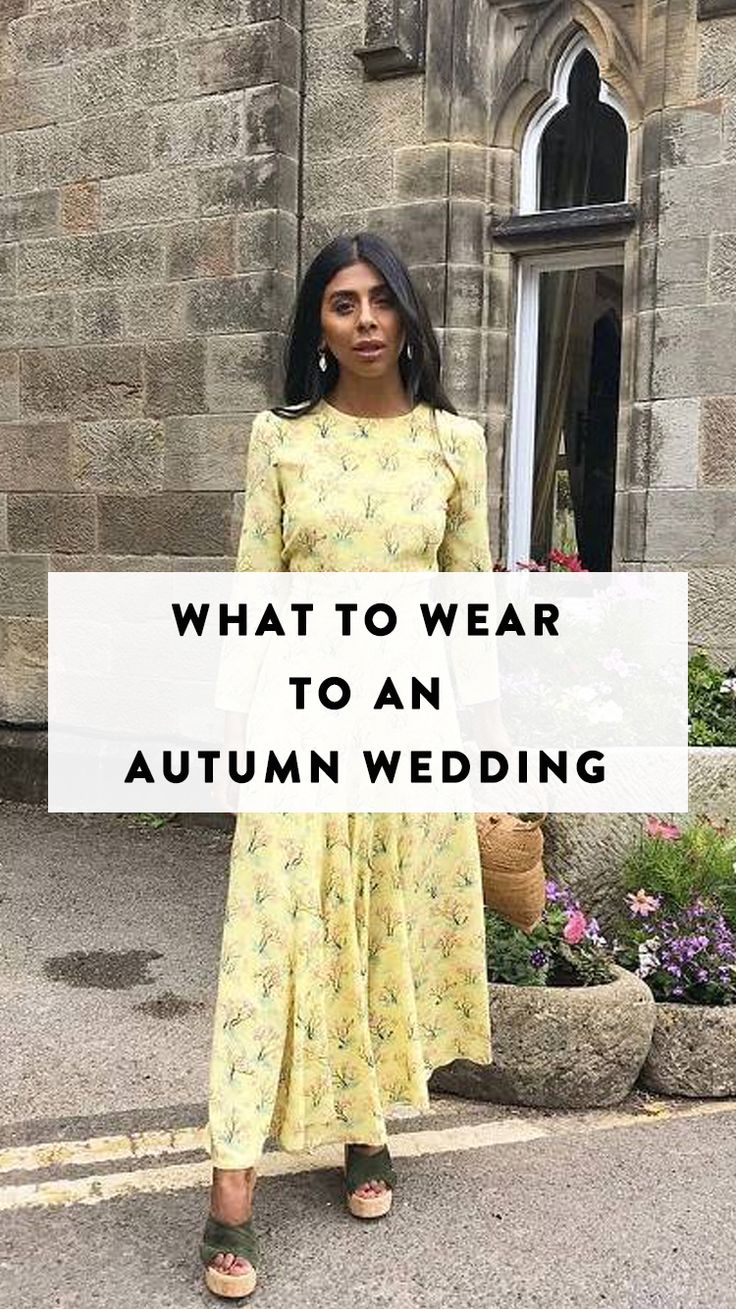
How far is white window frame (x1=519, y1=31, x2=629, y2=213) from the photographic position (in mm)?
6102

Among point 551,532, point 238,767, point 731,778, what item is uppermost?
point 551,532

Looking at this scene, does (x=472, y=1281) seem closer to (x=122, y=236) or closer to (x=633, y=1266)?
(x=633, y=1266)

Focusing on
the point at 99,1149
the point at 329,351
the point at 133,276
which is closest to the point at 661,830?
the point at 99,1149

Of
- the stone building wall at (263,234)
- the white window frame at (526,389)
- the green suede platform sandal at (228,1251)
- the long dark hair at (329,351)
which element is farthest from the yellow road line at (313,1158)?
the white window frame at (526,389)

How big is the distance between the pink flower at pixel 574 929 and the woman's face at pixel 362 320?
1.81 meters

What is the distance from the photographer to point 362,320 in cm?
272

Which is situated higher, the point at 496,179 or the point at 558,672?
the point at 496,179

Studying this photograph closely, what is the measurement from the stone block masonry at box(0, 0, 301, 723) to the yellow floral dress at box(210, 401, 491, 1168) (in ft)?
12.7

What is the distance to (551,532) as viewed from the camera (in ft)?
21.6

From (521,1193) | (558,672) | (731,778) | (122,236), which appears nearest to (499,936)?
(521,1193)

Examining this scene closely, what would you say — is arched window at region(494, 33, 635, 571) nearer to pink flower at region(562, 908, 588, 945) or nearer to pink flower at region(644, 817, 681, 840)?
pink flower at region(644, 817, 681, 840)

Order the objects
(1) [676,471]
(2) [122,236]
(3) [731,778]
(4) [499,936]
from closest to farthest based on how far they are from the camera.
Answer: (4) [499,936] < (3) [731,778] < (1) [676,471] < (2) [122,236]

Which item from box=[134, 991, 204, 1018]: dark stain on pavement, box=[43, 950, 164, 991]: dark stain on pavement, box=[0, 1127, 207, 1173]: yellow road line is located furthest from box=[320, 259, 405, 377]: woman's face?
box=[43, 950, 164, 991]: dark stain on pavement

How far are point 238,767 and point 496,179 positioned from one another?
14.6 feet
